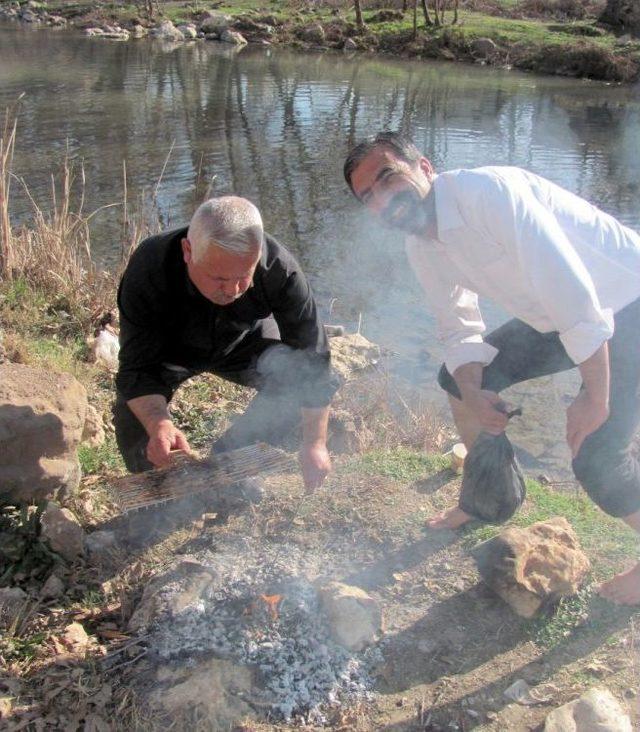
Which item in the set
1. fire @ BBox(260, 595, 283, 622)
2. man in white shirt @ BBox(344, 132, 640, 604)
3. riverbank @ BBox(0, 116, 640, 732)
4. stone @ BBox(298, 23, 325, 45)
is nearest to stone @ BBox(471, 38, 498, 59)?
stone @ BBox(298, 23, 325, 45)

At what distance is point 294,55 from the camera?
26.4 m

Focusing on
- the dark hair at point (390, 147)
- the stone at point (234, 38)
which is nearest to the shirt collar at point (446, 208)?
the dark hair at point (390, 147)

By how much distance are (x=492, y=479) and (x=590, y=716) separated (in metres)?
0.95

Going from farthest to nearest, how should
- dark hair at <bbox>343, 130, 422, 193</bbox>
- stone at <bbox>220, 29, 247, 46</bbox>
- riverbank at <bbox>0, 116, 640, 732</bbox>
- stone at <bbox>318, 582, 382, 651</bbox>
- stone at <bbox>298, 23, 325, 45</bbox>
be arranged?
stone at <bbox>220, 29, 247, 46</bbox>
stone at <bbox>298, 23, 325, 45</bbox>
stone at <bbox>318, 582, 382, 651</bbox>
dark hair at <bbox>343, 130, 422, 193</bbox>
riverbank at <bbox>0, 116, 640, 732</bbox>

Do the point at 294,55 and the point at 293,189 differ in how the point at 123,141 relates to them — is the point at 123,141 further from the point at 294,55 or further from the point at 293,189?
the point at 294,55

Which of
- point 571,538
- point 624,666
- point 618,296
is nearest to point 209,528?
point 571,538

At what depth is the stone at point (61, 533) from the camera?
297cm

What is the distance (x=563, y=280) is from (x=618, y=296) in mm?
409

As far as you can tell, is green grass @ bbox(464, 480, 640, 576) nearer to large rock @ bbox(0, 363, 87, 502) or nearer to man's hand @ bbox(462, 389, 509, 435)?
man's hand @ bbox(462, 389, 509, 435)

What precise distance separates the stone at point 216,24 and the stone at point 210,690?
31.7m

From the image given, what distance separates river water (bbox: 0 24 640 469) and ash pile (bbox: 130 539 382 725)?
9.03ft

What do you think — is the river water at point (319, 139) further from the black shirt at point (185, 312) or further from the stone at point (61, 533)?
the stone at point (61, 533)

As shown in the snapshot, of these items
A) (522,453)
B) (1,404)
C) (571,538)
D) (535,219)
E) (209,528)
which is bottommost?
(522,453)

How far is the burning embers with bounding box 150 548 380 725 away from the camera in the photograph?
244cm
